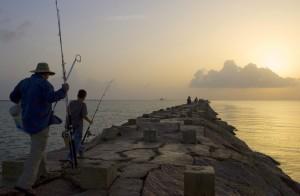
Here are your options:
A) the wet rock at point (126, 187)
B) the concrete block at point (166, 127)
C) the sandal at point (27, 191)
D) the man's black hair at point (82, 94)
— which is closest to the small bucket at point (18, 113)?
the sandal at point (27, 191)

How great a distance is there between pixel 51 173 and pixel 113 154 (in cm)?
246

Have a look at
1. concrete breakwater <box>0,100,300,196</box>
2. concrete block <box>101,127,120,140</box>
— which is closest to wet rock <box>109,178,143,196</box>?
concrete breakwater <box>0,100,300,196</box>

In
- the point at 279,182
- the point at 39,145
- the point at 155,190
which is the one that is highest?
the point at 39,145

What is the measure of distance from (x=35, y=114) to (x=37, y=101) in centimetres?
16

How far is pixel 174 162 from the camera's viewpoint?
6805mm

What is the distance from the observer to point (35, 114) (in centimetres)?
432

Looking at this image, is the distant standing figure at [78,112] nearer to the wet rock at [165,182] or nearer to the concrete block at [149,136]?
the wet rock at [165,182]

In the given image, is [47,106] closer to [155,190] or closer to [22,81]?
[22,81]

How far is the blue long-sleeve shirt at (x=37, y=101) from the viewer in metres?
4.29

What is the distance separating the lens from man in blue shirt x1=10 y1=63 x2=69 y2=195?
4293mm

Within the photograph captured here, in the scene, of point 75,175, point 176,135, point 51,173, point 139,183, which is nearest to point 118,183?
point 139,183

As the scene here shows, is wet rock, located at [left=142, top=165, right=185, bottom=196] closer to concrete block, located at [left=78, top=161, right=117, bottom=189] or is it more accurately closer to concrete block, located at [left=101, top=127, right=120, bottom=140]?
concrete block, located at [left=78, top=161, right=117, bottom=189]

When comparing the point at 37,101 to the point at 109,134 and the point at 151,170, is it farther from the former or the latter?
the point at 109,134

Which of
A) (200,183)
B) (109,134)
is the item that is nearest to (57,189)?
(200,183)
